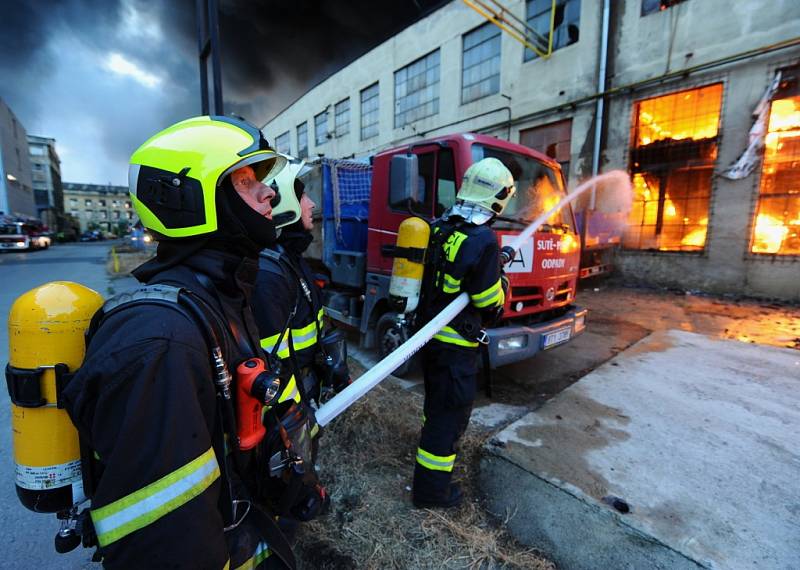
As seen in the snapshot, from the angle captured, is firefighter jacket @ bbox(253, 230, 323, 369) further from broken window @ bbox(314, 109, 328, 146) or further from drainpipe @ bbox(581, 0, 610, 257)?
broken window @ bbox(314, 109, 328, 146)

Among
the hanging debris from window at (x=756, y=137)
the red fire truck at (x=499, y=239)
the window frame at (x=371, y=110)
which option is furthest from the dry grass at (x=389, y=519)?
the window frame at (x=371, y=110)

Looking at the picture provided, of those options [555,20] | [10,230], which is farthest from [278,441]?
[10,230]

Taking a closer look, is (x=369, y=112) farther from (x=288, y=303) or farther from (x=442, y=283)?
(x=288, y=303)

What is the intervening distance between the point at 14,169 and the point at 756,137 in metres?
59.3

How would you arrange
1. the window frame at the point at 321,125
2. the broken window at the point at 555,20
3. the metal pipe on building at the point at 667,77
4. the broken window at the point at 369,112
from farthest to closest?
the window frame at the point at 321,125, the broken window at the point at 369,112, the broken window at the point at 555,20, the metal pipe on building at the point at 667,77

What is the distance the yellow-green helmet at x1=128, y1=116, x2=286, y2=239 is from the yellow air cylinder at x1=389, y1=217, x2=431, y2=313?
5.32 ft

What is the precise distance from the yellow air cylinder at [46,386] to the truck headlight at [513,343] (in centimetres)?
303

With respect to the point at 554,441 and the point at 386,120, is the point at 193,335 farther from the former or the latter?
the point at 386,120

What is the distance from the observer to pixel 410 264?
8.71 ft

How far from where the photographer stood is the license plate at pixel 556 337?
3.83 m

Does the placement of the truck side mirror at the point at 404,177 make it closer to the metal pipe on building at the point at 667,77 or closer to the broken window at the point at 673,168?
the broken window at the point at 673,168

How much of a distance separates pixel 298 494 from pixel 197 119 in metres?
1.23

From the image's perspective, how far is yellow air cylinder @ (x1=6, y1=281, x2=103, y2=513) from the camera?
3.11 feet

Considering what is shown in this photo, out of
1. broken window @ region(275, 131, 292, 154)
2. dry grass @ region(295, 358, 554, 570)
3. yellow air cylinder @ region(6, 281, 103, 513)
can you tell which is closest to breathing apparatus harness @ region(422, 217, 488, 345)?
dry grass @ region(295, 358, 554, 570)
